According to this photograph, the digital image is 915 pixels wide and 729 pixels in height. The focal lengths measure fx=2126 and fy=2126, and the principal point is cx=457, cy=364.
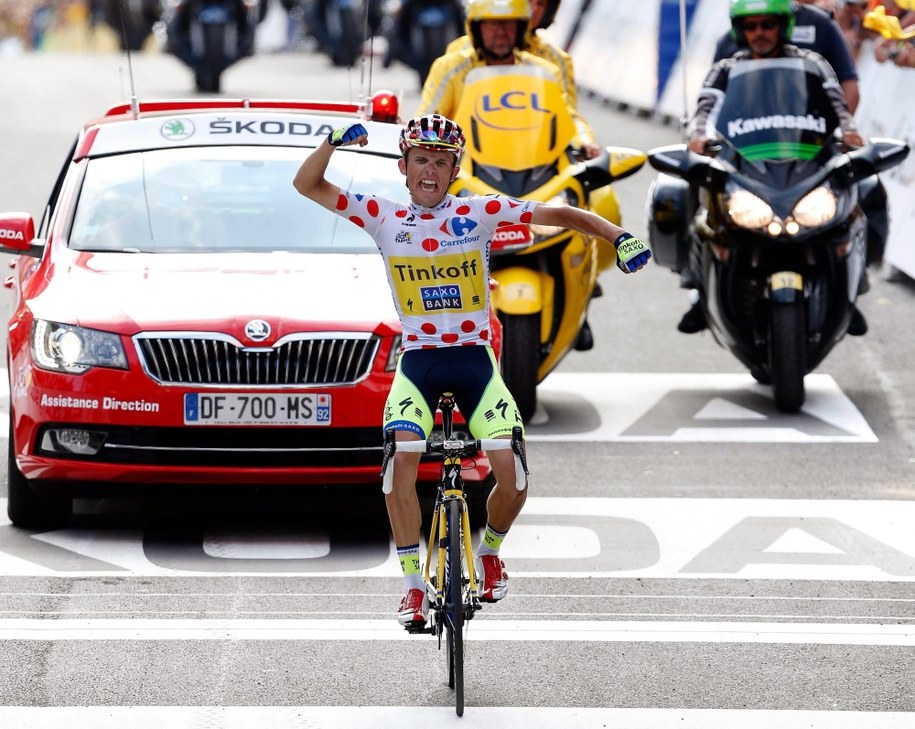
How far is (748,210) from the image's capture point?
11.5 metres

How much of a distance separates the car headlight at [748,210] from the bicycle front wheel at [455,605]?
509 centimetres

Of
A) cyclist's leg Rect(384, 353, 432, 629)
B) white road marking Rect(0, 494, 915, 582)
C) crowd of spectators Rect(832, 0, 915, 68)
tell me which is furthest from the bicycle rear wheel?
crowd of spectators Rect(832, 0, 915, 68)

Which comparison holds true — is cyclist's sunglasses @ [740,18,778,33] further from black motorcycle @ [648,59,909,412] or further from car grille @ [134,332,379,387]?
car grille @ [134,332,379,387]

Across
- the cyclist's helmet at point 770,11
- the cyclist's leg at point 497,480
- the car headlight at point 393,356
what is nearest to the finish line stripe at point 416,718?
the cyclist's leg at point 497,480

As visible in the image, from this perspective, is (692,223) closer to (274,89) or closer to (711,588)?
(711,588)

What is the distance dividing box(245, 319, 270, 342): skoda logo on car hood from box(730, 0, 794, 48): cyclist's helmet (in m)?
4.31

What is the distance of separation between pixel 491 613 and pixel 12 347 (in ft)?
8.15

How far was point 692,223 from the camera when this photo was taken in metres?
12.2

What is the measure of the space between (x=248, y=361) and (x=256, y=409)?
0.20 meters

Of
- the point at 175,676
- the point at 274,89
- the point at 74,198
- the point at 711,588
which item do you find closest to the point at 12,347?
the point at 74,198

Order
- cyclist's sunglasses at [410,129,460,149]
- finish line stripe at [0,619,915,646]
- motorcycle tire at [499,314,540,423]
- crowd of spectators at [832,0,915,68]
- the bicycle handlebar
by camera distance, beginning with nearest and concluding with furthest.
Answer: the bicycle handlebar < cyclist's sunglasses at [410,129,460,149] < finish line stripe at [0,619,915,646] < motorcycle tire at [499,314,540,423] < crowd of spectators at [832,0,915,68]

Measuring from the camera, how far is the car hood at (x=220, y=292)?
8.58 meters

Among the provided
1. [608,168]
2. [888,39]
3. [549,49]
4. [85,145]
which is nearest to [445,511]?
[85,145]

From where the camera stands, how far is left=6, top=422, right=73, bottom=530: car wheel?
8773 millimetres
